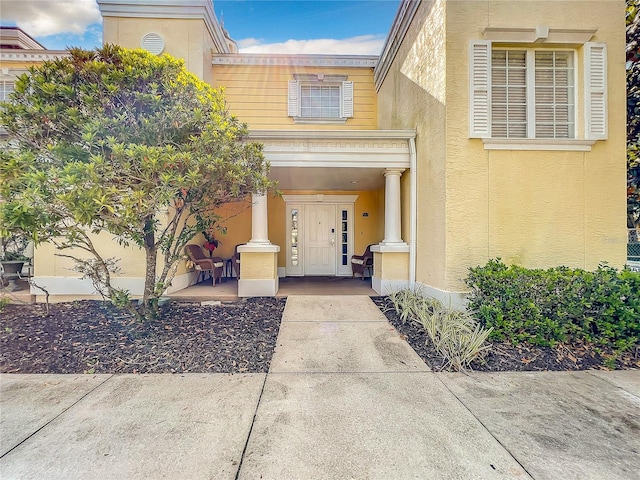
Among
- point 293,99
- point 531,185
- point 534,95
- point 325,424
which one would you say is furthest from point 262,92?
point 325,424

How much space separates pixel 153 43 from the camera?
297 inches

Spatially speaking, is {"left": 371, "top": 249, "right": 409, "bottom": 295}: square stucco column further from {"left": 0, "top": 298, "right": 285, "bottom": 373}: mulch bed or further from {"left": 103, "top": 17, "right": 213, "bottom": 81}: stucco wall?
{"left": 103, "top": 17, "right": 213, "bottom": 81}: stucco wall

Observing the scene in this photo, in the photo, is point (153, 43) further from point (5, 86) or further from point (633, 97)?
point (633, 97)

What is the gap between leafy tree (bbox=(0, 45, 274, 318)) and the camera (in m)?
3.33

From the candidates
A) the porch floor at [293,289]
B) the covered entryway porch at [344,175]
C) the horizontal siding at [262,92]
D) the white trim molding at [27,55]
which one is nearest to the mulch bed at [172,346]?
the porch floor at [293,289]

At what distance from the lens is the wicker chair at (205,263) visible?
7.15 m

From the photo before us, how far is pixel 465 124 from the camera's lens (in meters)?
4.95

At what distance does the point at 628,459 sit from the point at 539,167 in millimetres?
4240

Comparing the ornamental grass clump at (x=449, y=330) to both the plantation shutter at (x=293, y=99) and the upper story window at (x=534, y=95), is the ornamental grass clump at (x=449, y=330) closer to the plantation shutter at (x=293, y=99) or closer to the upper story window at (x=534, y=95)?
the upper story window at (x=534, y=95)

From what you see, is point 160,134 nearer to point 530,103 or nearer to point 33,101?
point 33,101

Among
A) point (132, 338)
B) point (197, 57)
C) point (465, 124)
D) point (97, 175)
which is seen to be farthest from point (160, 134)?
point (197, 57)

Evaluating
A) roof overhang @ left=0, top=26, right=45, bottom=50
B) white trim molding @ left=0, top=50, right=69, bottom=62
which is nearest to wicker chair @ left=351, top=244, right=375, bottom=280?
white trim molding @ left=0, top=50, right=69, bottom=62

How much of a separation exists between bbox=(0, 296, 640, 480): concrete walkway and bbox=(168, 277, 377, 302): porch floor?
2832 mm

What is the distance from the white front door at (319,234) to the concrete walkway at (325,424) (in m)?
5.70
